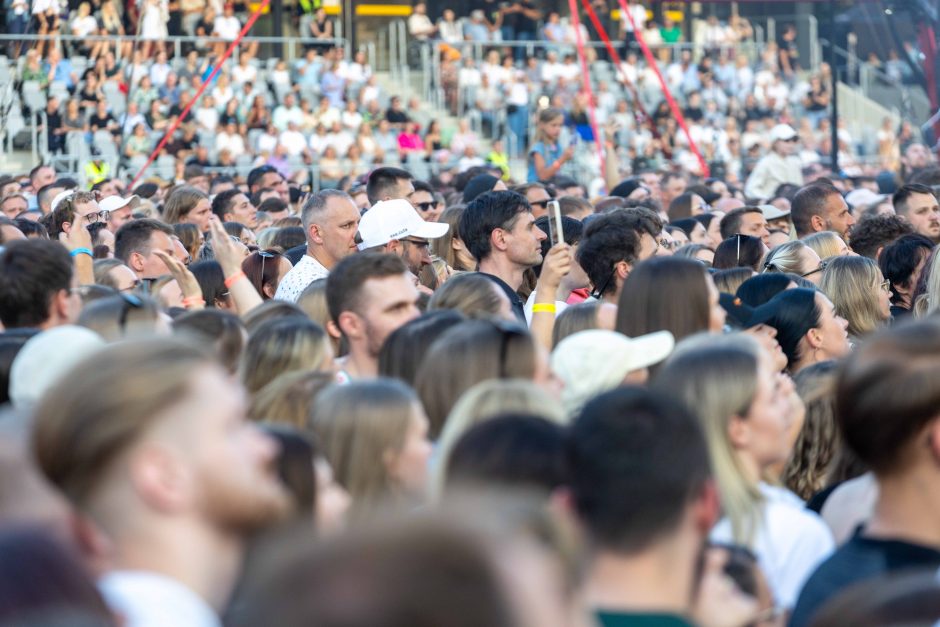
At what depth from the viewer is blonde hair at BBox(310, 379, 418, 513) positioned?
135 inches

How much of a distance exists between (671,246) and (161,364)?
6264 millimetres

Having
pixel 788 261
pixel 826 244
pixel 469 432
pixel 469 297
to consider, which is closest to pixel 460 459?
pixel 469 432

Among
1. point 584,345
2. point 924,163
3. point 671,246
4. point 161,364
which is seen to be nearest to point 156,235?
point 671,246

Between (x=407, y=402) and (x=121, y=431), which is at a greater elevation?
(x=121, y=431)

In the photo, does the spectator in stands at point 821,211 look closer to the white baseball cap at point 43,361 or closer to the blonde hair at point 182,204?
the blonde hair at point 182,204

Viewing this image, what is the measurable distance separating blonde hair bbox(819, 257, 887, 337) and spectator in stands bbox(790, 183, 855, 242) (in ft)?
9.75

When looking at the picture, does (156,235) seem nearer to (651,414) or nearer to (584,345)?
(584,345)

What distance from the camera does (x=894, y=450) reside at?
3180 mm

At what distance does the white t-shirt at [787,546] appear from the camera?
3408 millimetres

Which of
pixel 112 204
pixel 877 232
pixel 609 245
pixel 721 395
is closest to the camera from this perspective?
pixel 721 395

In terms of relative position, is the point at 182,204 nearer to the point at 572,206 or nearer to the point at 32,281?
the point at 572,206

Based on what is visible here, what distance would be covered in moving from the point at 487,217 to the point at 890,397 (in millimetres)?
4371

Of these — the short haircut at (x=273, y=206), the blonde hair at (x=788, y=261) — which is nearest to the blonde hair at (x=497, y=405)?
the blonde hair at (x=788, y=261)

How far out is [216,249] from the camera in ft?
21.1
